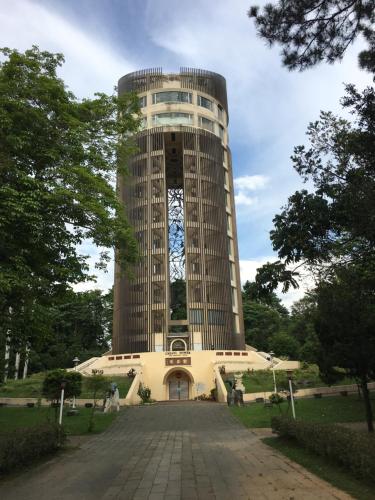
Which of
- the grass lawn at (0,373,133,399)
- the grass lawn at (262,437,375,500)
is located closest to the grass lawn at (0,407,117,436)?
the grass lawn at (0,373,133,399)

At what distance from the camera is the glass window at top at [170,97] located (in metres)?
50.3

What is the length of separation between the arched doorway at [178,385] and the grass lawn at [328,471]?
2836 cm

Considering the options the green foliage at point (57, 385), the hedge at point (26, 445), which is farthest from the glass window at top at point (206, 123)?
the hedge at point (26, 445)

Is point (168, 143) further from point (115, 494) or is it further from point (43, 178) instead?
point (115, 494)

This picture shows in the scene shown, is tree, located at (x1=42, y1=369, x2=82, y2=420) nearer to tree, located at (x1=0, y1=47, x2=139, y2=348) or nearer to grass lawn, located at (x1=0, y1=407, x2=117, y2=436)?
grass lawn, located at (x1=0, y1=407, x2=117, y2=436)

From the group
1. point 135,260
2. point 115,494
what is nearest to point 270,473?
point 115,494

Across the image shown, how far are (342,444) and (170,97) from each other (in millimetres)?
48645

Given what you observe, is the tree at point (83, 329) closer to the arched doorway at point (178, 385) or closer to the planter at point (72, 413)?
the arched doorway at point (178, 385)

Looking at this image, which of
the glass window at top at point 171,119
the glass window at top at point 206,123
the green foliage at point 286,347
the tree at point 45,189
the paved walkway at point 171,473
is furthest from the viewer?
the glass window at top at point 206,123

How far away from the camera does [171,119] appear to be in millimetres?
49562

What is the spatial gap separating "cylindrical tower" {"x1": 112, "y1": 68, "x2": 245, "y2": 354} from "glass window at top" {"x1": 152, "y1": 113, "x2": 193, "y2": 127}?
0.39 feet

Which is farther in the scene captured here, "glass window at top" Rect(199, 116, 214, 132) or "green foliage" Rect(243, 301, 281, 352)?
"green foliage" Rect(243, 301, 281, 352)

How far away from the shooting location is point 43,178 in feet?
37.8

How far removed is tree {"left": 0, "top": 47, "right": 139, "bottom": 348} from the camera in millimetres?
10203
